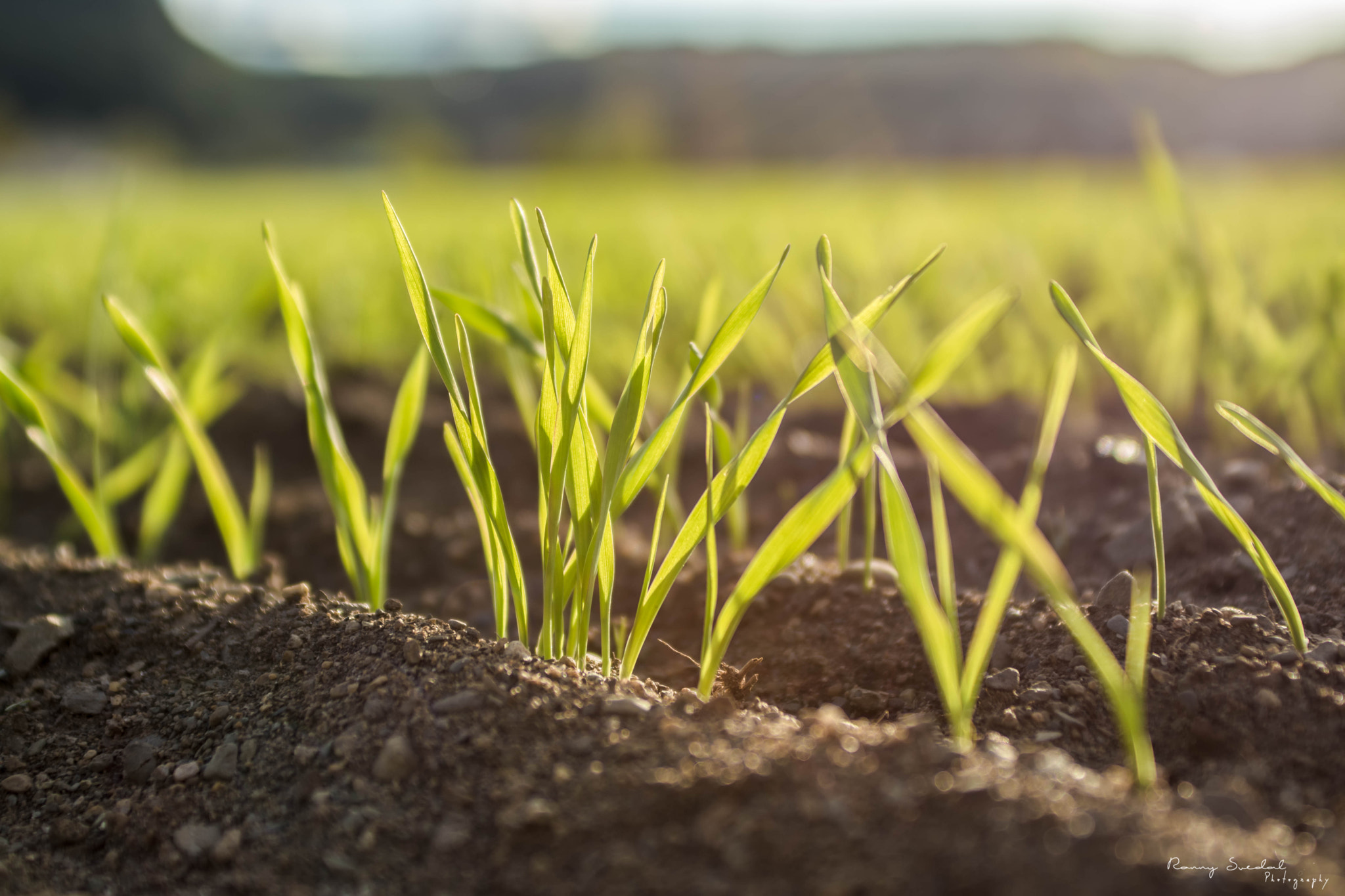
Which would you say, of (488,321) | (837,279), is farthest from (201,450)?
(837,279)

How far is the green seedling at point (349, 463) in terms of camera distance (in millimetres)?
900

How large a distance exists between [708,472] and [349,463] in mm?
422

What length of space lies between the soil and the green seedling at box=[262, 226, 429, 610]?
0.06 metres

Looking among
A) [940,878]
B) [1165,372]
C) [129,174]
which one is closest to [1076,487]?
[1165,372]

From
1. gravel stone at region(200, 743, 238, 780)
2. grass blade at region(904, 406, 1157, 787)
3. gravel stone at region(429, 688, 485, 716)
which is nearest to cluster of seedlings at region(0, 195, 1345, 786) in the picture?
grass blade at region(904, 406, 1157, 787)

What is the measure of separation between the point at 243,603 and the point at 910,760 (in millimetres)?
713

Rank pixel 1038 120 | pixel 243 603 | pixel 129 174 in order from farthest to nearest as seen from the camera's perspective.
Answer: pixel 1038 120 < pixel 129 174 < pixel 243 603

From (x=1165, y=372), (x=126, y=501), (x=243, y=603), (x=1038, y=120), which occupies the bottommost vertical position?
(x=126, y=501)

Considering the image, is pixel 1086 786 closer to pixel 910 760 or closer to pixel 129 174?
pixel 910 760

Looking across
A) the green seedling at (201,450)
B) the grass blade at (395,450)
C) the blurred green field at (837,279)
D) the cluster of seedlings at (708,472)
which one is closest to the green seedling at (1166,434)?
the cluster of seedlings at (708,472)

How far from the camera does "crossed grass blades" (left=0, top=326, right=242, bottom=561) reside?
98 cm

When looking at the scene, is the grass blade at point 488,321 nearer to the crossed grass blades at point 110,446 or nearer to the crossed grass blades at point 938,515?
the crossed grass blades at point 938,515

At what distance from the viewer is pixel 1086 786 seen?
0.57m

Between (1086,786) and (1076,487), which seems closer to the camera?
(1086,786)
